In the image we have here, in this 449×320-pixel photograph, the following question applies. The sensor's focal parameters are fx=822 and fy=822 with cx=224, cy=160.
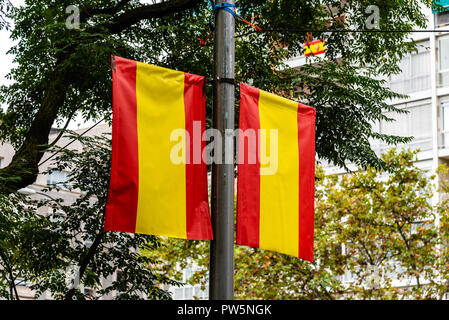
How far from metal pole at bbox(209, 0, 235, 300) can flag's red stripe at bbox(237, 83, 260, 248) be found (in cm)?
32

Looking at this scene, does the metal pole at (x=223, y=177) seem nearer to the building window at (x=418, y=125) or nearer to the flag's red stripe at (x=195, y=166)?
the flag's red stripe at (x=195, y=166)

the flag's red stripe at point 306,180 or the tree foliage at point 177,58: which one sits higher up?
the tree foliage at point 177,58

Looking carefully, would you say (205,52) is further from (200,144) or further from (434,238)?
(434,238)

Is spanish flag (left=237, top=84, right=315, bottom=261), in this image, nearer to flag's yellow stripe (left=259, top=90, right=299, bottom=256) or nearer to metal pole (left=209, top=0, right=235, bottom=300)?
flag's yellow stripe (left=259, top=90, right=299, bottom=256)

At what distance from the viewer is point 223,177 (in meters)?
6.61

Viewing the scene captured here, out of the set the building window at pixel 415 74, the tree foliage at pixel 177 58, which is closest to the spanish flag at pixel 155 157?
the tree foliage at pixel 177 58

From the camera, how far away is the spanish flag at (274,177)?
23.2 ft

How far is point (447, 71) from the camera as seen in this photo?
34.9 m

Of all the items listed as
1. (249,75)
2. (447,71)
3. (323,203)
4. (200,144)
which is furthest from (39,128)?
(447,71)

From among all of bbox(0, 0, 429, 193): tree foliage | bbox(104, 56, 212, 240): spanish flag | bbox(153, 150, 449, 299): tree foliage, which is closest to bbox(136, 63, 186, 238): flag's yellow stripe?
bbox(104, 56, 212, 240): spanish flag

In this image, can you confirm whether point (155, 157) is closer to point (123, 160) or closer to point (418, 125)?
point (123, 160)

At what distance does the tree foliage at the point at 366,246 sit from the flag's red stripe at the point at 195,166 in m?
17.7

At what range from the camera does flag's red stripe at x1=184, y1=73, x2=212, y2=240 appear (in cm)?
670

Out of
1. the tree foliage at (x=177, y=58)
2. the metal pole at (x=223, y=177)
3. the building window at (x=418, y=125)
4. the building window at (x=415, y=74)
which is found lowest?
the metal pole at (x=223, y=177)
